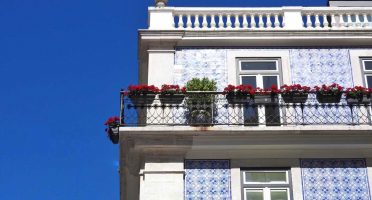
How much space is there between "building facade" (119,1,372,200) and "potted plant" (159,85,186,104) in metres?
0.12

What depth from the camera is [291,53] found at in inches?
662

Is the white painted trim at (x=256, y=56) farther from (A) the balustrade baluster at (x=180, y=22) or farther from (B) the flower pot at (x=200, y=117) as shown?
(B) the flower pot at (x=200, y=117)

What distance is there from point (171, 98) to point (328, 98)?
9.90 feet

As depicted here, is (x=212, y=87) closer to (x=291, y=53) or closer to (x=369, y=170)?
(x=291, y=53)

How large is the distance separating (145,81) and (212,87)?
2.27 meters

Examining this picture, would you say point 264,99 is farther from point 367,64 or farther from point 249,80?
point 367,64

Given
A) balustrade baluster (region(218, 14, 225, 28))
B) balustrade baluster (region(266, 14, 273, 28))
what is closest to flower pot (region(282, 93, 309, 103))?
balustrade baluster (region(266, 14, 273, 28))

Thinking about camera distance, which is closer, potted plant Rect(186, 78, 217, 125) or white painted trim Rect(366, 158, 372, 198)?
white painted trim Rect(366, 158, 372, 198)

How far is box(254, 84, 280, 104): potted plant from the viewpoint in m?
15.6

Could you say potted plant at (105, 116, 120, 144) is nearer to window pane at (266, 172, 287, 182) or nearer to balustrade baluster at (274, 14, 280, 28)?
window pane at (266, 172, 287, 182)

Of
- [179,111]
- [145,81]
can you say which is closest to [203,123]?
[179,111]

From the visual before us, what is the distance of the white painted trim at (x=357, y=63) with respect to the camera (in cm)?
1642

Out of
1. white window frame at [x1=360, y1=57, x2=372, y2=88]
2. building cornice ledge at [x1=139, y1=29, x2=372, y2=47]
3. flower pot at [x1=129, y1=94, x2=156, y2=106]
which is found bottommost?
flower pot at [x1=129, y1=94, x2=156, y2=106]

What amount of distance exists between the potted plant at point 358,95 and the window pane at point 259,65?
1693 mm
